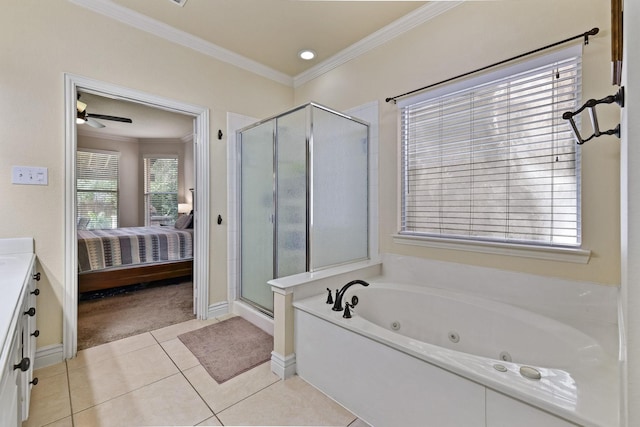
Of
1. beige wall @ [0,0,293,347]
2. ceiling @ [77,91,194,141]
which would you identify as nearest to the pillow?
ceiling @ [77,91,194,141]

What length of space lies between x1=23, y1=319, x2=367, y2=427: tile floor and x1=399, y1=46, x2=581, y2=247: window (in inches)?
57.7

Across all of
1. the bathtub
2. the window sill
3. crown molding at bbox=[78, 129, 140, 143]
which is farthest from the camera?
crown molding at bbox=[78, 129, 140, 143]

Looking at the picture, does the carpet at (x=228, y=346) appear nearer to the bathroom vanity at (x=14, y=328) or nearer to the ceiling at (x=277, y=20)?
the bathroom vanity at (x=14, y=328)

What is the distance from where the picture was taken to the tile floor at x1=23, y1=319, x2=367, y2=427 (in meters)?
1.45

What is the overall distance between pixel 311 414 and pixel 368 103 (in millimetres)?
2369

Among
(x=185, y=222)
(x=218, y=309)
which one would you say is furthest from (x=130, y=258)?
(x=218, y=309)

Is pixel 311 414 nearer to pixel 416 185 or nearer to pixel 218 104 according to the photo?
pixel 416 185

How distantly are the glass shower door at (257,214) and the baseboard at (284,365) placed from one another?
708 millimetres

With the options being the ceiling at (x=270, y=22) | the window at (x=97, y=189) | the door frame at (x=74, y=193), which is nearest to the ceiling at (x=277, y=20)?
the ceiling at (x=270, y=22)

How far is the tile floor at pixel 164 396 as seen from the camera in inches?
57.1

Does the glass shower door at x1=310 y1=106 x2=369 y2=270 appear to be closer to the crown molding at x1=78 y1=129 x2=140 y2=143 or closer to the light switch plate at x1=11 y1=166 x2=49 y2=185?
the light switch plate at x1=11 y1=166 x2=49 y2=185

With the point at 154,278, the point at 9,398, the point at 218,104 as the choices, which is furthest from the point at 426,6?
the point at 154,278

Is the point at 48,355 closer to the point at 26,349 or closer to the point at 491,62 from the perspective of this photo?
the point at 26,349

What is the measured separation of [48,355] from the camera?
6.34ft
